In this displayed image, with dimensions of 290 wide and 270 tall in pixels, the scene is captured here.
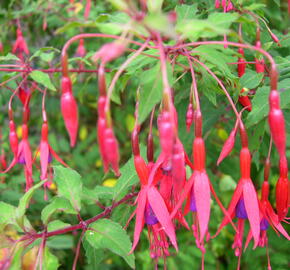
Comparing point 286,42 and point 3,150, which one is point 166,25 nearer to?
point 286,42

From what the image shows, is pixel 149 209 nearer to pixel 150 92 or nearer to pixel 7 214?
pixel 150 92

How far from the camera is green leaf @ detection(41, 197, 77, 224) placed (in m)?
0.79

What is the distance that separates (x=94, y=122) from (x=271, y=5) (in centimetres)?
145

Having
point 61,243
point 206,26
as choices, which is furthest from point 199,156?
point 61,243

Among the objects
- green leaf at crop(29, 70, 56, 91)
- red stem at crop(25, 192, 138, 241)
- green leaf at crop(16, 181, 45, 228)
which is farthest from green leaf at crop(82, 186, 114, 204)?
green leaf at crop(29, 70, 56, 91)

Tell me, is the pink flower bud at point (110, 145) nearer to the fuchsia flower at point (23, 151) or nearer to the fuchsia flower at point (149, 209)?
the fuchsia flower at point (149, 209)

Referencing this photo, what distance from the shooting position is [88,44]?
1.98 metres

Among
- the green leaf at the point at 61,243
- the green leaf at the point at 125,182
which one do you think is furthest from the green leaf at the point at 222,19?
the green leaf at the point at 61,243

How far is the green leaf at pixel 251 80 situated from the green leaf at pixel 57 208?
44 centimetres

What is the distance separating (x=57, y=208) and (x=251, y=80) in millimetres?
478

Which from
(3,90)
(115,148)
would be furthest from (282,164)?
(3,90)

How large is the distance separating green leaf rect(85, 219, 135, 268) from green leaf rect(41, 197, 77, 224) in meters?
0.06

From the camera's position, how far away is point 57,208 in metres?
0.80

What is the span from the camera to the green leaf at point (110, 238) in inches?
29.0
